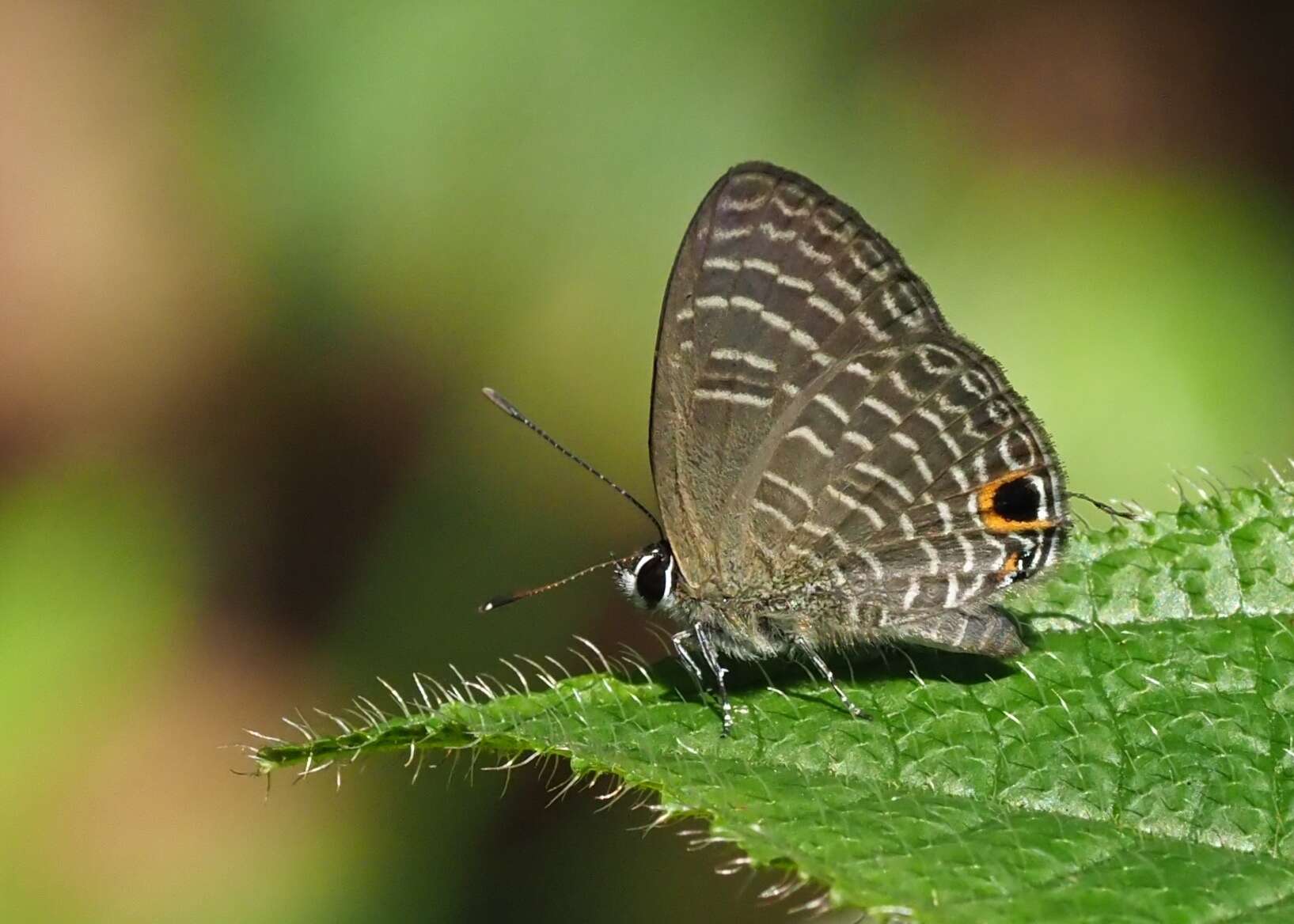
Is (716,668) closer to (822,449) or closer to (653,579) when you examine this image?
(653,579)

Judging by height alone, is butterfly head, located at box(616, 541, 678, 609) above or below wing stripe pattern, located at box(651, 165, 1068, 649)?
below

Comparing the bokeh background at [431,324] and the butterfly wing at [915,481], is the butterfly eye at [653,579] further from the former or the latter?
the bokeh background at [431,324]

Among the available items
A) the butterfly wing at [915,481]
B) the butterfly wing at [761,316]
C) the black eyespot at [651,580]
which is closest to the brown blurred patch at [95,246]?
the black eyespot at [651,580]

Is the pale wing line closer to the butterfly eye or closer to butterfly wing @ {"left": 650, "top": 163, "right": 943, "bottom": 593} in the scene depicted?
butterfly wing @ {"left": 650, "top": 163, "right": 943, "bottom": 593}

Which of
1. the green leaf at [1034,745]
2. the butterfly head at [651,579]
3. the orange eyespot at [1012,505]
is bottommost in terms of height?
the green leaf at [1034,745]

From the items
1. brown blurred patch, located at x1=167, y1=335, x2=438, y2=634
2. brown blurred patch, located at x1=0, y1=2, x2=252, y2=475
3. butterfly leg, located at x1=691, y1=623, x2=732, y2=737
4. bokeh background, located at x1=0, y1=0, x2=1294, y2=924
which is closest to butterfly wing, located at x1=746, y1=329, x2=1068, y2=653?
butterfly leg, located at x1=691, y1=623, x2=732, y2=737

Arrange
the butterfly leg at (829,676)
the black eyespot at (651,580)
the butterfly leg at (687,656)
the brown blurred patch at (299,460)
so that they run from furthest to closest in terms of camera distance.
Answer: the brown blurred patch at (299,460) < the black eyespot at (651,580) < the butterfly leg at (687,656) < the butterfly leg at (829,676)

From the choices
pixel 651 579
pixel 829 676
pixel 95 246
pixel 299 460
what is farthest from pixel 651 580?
pixel 95 246

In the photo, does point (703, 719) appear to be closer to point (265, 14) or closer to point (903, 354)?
point (903, 354)
